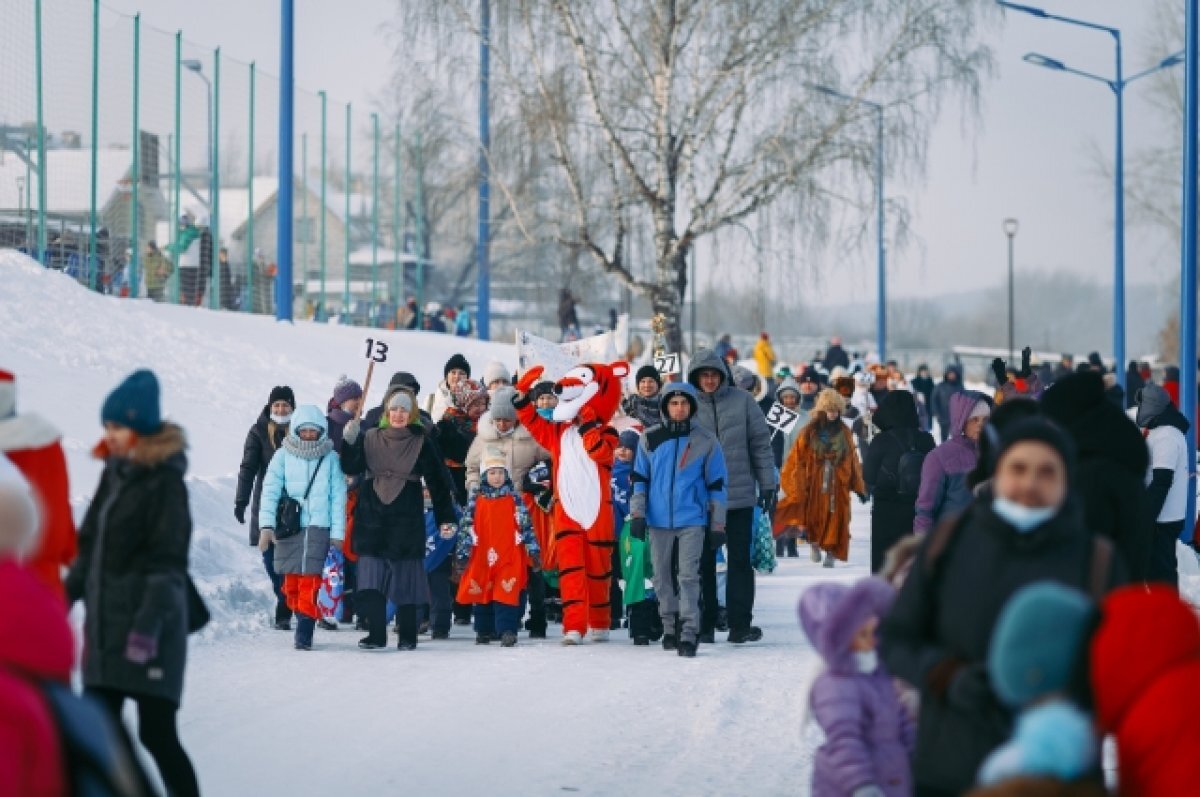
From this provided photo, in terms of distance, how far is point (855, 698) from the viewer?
21.7 feet

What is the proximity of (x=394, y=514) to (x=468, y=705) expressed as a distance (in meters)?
2.98

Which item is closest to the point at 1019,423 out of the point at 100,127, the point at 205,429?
the point at 205,429

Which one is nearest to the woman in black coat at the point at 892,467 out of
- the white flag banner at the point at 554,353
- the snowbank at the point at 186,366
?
the white flag banner at the point at 554,353

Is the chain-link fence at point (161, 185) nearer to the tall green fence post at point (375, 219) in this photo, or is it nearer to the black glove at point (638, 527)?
the tall green fence post at point (375, 219)

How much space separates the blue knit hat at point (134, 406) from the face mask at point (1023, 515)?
3262mm

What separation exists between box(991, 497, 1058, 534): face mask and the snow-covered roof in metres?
22.1

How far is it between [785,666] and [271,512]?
133 inches

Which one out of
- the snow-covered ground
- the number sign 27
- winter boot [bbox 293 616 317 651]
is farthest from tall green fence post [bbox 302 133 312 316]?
winter boot [bbox 293 616 317 651]

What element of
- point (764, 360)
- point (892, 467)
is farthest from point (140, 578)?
point (764, 360)

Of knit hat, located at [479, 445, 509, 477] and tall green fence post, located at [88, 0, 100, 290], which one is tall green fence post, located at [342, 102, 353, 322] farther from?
knit hat, located at [479, 445, 509, 477]

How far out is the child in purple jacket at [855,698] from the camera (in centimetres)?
659

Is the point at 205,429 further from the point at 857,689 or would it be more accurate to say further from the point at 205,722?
the point at 857,689

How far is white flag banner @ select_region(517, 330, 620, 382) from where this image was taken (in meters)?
19.7

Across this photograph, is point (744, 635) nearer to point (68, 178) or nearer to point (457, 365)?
point (457, 365)
